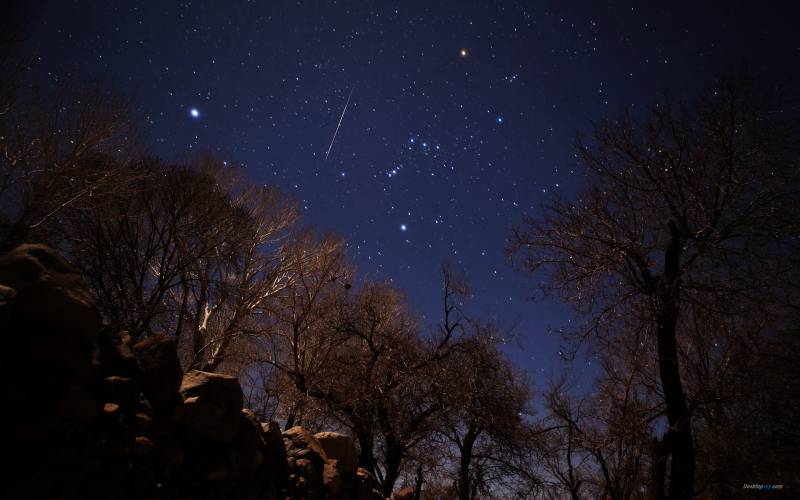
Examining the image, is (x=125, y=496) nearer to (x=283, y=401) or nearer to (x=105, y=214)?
(x=283, y=401)

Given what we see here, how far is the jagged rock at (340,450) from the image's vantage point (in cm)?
563

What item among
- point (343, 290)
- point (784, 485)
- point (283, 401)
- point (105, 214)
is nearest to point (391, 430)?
point (283, 401)

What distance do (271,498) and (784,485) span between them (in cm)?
664

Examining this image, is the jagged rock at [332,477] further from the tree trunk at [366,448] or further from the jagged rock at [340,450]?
the tree trunk at [366,448]

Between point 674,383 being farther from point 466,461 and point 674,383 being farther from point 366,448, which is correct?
point 366,448

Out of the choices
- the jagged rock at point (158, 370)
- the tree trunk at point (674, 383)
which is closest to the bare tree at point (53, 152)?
Answer: the jagged rock at point (158, 370)

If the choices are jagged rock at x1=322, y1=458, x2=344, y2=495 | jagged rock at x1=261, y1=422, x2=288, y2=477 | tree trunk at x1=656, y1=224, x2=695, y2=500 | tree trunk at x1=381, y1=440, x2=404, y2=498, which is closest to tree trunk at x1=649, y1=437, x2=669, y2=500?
tree trunk at x1=656, y1=224, x2=695, y2=500

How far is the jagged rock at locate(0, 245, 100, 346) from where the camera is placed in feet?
8.47

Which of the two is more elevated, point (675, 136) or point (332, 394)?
point (675, 136)

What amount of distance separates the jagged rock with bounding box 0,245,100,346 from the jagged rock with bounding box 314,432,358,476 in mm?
3666

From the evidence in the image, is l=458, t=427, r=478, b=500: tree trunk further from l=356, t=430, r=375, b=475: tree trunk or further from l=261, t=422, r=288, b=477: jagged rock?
l=261, t=422, r=288, b=477: jagged rock

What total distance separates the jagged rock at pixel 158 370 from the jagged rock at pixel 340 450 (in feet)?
9.16

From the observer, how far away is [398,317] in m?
13.6

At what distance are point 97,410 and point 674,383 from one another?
7071 millimetres
